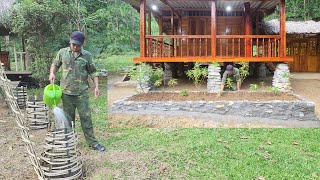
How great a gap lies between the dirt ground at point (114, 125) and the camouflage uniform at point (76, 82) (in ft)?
1.82

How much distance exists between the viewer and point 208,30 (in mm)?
15023

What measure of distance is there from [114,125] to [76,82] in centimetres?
255

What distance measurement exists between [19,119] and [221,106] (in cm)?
522

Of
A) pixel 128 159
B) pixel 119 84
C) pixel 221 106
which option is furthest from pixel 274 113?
pixel 119 84

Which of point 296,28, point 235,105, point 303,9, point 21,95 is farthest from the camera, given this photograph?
point 303,9

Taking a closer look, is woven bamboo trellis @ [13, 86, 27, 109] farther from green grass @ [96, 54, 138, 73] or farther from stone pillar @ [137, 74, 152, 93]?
green grass @ [96, 54, 138, 73]

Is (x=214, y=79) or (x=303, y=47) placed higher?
(x=303, y=47)

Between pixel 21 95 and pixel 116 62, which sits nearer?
pixel 21 95

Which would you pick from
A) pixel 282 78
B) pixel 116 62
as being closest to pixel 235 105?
pixel 282 78

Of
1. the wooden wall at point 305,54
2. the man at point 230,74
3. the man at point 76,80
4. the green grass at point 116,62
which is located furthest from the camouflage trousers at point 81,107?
the wooden wall at point 305,54

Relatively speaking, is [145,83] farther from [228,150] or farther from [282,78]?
[228,150]

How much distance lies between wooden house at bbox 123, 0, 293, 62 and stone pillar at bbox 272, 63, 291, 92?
33 centimetres

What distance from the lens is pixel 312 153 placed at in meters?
5.76

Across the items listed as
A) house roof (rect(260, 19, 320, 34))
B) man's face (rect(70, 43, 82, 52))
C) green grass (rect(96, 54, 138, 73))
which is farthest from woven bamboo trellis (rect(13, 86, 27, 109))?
house roof (rect(260, 19, 320, 34))
